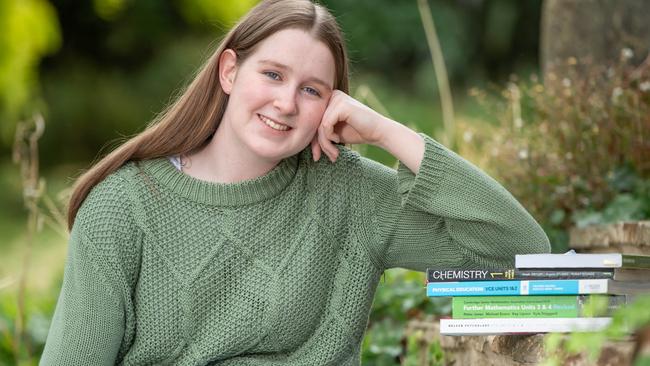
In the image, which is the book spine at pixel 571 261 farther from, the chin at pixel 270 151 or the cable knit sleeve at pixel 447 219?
the chin at pixel 270 151

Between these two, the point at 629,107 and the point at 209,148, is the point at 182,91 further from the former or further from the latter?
the point at 629,107

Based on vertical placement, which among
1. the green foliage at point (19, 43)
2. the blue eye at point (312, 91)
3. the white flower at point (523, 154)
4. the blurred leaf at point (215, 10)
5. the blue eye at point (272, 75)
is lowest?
the blue eye at point (312, 91)

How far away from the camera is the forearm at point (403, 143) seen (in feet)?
8.21

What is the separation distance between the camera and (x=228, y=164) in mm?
2582

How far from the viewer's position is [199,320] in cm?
251

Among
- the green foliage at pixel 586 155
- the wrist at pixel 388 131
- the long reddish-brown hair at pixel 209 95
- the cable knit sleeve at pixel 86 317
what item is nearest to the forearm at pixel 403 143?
the wrist at pixel 388 131

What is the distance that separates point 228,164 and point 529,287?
82 centimetres

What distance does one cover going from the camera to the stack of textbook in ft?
6.98

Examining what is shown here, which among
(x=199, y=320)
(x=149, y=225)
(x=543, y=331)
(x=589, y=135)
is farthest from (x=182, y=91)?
(x=589, y=135)

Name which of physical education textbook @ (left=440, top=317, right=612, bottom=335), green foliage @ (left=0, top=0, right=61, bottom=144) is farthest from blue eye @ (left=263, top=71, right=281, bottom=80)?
green foliage @ (left=0, top=0, right=61, bottom=144)

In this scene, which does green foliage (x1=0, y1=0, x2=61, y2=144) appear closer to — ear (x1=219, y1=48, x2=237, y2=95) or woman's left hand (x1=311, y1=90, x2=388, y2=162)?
ear (x1=219, y1=48, x2=237, y2=95)

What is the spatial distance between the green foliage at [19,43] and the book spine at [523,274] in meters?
6.26

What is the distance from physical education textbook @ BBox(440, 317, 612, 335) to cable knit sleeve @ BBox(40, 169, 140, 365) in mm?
759

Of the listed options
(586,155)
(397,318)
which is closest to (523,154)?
(586,155)
